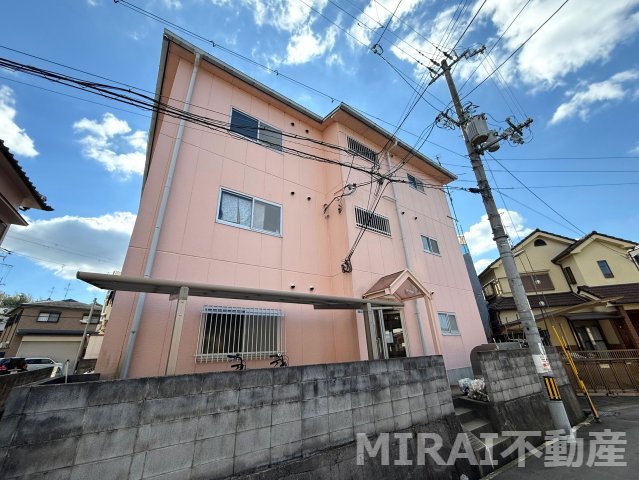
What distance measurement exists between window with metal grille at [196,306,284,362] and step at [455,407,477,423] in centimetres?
403

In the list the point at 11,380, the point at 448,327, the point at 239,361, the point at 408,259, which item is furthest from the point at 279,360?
the point at 448,327

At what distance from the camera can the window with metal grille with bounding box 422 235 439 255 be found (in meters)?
11.0

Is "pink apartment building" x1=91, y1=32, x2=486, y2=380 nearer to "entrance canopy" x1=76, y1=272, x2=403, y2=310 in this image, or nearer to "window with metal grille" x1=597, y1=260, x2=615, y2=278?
"entrance canopy" x1=76, y1=272, x2=403, y2=310

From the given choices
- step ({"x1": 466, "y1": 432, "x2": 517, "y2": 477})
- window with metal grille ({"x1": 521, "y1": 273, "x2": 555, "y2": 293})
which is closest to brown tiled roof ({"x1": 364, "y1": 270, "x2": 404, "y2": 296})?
step ({"x1": 466, "y1": 432, "x2": 517, "y2": 477})

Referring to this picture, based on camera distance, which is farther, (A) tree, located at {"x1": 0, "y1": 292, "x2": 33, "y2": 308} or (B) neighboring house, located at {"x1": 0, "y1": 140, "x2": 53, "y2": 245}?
(A) tree, located at {"x1": 0, "y1": 292, "x2": 33, "y2": 308}

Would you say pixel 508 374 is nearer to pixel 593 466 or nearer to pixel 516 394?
pixel 516 394

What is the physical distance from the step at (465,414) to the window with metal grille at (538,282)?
48.9ft

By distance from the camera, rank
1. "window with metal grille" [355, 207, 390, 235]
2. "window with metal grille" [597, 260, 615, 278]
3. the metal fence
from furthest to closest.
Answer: "window with metal grille" [597, 260, 615, 278] < the metal fence < "window with metal grille" [355, 207, 390, 235]

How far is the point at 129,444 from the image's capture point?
2.50 meters

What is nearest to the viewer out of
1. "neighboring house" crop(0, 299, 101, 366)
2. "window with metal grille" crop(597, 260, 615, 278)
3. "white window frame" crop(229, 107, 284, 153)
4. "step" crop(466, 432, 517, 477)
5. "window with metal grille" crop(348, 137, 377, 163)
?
"step" crop(466, 432, 517, 477)

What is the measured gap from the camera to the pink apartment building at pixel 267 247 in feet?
17.5

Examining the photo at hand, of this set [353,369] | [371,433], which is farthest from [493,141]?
[371,433]

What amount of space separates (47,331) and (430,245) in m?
31.3

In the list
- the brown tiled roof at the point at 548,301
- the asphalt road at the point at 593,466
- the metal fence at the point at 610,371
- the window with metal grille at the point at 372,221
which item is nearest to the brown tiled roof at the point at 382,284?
the window with metal grille at the point at 372,221
